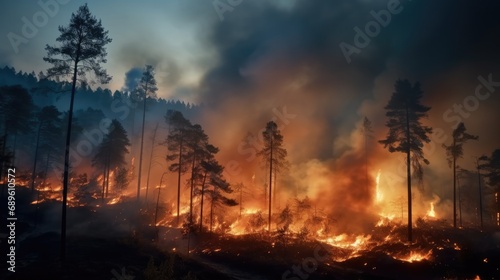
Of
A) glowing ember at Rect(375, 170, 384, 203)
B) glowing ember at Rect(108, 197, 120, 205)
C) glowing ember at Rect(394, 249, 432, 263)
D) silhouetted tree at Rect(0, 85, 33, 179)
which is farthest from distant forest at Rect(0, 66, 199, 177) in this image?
glowing ember at Rect(375, 170, 384, 203)

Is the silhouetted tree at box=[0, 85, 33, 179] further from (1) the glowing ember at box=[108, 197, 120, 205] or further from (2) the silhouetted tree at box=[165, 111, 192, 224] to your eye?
(2) the silhouetted tree at box=[165, 111, 192, 224]

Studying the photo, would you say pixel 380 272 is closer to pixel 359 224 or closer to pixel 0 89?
pixel 359 224

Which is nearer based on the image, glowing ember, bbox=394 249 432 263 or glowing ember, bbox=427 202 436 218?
glowing ember, bbox=394 249 432 263

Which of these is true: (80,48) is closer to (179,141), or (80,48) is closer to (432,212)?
(179,141)

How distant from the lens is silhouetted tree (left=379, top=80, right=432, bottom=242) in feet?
112

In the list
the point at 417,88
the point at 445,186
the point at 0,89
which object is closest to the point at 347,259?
the point at 417,88

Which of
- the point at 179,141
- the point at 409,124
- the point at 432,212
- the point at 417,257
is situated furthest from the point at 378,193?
the point at 179,141

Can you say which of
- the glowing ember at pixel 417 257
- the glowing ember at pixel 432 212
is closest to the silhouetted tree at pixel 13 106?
the glowing ember at pixel 417 257

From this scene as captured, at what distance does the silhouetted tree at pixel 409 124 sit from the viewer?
3416 centimetres

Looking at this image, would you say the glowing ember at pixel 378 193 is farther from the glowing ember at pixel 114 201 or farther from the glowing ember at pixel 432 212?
the glowing ember at pixel 114 201

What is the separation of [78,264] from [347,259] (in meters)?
23.5

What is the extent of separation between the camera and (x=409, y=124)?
34.6 metres

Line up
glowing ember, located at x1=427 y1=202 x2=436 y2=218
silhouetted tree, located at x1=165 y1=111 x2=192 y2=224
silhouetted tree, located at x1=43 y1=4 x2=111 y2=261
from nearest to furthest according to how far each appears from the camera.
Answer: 1. silhouetted tree, located at x1=43 y1=4 x2=111 y2=261
2. silhouetted tree, located at x1=165 y1=111 x2=192 y2=224
3. glowing ember, located at x1=427 y1=202 x2=436 y2=218

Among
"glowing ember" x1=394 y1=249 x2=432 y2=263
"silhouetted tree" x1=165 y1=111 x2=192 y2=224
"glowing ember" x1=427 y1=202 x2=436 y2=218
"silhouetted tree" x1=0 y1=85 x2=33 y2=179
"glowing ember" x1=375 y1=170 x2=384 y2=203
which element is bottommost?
"glowing ember" x1=394 y1=249 x2=432 y2=263
